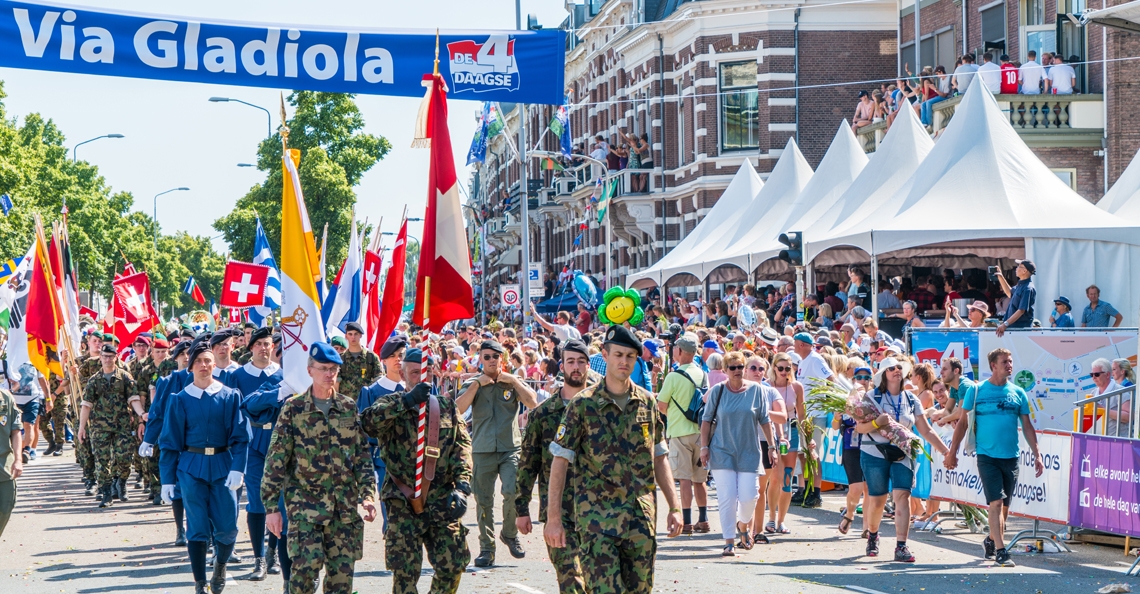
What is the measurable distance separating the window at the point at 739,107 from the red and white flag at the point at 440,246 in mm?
31321

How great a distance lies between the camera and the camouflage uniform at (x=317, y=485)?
8125 mm

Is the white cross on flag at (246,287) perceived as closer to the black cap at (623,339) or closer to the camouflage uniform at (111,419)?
the camouflage uniform at (111,419)

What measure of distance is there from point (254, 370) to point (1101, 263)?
12.1 metres

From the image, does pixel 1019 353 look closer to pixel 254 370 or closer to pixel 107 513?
pixel 254 370

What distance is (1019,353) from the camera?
15.7 m

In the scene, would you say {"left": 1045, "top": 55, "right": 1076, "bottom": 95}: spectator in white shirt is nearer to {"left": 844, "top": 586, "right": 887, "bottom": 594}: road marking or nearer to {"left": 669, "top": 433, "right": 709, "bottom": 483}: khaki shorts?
{"left": 669, "top": 433, "right": 709, "bottom": 483}: khaki shorts

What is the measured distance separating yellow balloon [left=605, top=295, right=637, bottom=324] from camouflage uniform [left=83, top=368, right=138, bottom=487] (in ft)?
22.2

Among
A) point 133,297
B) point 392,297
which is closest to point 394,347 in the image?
point 392,297

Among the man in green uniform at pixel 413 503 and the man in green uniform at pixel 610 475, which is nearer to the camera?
the man in green uniform at pixel 610 475

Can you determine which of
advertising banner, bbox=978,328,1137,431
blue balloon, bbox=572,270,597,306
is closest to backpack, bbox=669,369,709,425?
advertising banner, bbox=978,328,1137,431

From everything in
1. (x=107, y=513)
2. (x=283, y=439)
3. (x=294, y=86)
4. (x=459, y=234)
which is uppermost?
(x=294, y=86)

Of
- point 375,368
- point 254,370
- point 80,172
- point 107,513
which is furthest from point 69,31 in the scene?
point 80,172

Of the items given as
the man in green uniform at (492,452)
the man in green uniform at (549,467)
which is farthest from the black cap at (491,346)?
the man in green uniform at (549,467)

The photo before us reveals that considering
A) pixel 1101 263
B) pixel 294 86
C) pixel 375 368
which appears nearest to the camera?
pixel 294 86
